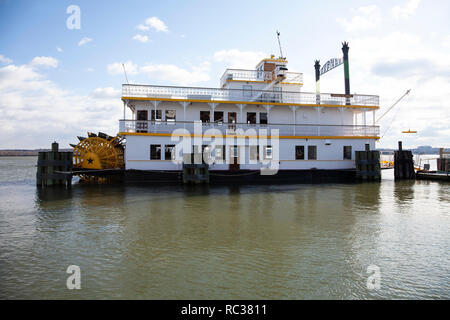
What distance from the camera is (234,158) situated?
2134 cm

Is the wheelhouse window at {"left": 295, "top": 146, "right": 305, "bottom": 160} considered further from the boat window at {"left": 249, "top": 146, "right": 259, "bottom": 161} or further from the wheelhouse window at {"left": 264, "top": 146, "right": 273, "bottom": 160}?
the boat window at {"left": 249, "top": 146, "right": 259, "bottom": 161}

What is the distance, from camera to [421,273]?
5.66m

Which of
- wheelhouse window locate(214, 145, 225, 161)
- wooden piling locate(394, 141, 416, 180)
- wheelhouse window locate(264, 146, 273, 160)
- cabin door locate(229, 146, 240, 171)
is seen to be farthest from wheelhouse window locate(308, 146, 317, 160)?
wooden piling locate(394, 141, 416, 180)

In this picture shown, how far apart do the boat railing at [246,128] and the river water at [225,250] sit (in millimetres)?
8928

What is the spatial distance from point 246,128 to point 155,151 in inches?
271

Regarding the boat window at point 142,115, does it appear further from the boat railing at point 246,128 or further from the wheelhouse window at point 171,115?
the wheelhouse window at point 171,115

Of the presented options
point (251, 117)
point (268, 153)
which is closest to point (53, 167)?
point (251, 117)

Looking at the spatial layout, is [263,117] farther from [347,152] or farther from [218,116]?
[347,152]

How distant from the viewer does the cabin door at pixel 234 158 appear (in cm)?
2128

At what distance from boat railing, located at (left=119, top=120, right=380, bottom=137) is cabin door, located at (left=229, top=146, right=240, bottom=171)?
1240 mm

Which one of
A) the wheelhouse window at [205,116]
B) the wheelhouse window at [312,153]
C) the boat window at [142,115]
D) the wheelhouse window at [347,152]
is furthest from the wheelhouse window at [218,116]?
the wheelhouse window at [347,152]

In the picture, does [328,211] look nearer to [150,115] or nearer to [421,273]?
[421,273]

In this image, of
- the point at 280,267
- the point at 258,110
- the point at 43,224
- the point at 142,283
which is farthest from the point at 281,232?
the point at 258,110
